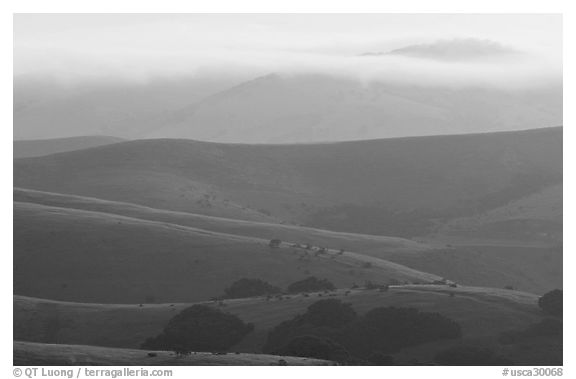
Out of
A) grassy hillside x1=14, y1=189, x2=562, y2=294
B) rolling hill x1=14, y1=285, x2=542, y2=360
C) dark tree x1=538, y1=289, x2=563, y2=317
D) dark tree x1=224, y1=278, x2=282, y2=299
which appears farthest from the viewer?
grassy hillside x1=14, y1=189, x2=562, y2=294

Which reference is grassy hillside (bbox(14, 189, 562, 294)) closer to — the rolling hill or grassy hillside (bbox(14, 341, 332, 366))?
the rolling hill

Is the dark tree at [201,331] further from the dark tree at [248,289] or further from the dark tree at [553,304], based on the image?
the dark tree at [553,304]

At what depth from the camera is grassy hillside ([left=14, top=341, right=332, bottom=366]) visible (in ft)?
185

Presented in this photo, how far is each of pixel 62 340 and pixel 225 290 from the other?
24.8m

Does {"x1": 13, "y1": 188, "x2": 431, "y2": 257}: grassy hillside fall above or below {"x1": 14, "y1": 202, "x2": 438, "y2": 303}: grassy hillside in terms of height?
above

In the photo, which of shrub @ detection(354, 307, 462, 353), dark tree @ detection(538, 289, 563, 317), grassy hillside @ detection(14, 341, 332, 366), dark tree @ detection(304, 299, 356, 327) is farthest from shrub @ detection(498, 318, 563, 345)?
grassy hillside @ detection(14, 341, 332, 366)

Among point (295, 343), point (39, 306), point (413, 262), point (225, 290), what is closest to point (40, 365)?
point (295, 343)

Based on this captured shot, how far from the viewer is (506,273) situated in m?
142

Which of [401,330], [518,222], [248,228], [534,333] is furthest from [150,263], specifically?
[518,222]

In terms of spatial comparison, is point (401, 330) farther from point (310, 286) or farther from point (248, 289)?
point (248, 289)

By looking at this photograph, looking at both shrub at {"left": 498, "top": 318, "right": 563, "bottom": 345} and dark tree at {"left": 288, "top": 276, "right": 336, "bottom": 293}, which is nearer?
shrub at {"left": 498, "top": 318, "right": 563, "bottom": 345}

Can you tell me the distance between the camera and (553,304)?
79.6 metres

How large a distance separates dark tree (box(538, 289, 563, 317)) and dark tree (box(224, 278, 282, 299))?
27.9 m

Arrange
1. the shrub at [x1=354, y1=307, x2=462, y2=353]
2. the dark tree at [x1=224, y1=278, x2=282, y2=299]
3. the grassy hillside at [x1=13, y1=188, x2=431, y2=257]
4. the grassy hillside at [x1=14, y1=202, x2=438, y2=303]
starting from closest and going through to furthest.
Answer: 1. the shrub at [x1=354, y1=307, x2=462, y2=353]
2. the dark tree at [x1=224, y1=278, x2=282, y2=299]
3. the grassy hillside at [x1=14, y1=202, x2=438, y2=303]
4. the grassy hillside at [x1=13, y1=188, x2=431, y2=257]
